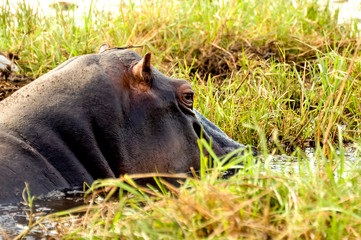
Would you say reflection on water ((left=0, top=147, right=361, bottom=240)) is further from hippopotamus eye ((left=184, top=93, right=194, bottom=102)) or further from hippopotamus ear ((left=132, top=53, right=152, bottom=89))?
hippopotamus eye ((left=184, top=93, right=194, bottom=102))

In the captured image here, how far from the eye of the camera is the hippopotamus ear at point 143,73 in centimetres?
382

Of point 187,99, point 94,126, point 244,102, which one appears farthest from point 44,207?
point 244,102

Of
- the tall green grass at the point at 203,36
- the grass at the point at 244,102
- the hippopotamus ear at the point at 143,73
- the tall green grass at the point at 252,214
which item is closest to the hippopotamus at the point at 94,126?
the hippopotamus ear at the point at 143,73

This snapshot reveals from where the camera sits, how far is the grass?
2312 millimetres

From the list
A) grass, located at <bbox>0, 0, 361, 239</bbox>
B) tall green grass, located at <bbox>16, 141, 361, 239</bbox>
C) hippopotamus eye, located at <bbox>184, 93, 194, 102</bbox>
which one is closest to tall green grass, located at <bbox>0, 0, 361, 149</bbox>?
grass, located at <bbox>0, 0, 361, 239</bbox>

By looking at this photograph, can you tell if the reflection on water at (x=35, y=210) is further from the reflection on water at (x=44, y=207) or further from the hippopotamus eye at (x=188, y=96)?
the hippopotamus eye at (x=188, y=96)

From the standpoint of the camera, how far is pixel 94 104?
3.65 m

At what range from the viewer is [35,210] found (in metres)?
3.17

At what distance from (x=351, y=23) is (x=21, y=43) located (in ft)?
12.6

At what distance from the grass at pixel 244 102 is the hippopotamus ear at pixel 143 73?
0.60 meters

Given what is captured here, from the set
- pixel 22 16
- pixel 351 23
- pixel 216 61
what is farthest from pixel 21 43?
pixel 351 23

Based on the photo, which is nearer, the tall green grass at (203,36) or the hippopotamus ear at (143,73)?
the hippopotamus ear at (143,73)

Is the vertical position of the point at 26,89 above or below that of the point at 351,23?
above

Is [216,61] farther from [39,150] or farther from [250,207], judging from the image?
[250,207]
